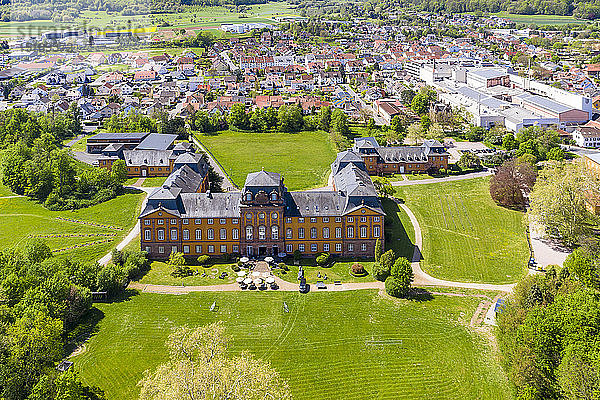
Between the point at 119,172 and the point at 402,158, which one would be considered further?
the point at 402,158

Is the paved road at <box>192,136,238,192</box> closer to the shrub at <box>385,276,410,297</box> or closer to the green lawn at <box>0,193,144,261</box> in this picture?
the green lawn at <box>0,193,144,261</box>

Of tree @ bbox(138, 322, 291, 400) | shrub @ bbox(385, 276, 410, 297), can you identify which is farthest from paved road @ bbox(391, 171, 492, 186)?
tree @ bbox(138, 322, 291, 400)

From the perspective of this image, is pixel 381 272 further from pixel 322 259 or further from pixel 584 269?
pixel 584 269

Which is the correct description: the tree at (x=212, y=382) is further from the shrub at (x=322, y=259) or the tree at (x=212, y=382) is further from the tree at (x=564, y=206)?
the tree at (x=564, y=206)

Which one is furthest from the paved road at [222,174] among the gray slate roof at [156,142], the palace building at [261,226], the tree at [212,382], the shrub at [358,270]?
the tree at [212,382]

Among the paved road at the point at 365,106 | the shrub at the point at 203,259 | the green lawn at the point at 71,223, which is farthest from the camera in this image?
the paved road at the point at 365,106

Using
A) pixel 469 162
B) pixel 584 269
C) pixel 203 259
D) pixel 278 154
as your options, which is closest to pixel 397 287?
pixel 584 269
